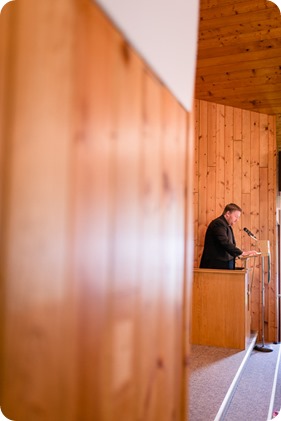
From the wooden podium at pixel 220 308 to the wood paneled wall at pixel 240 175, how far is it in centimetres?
83

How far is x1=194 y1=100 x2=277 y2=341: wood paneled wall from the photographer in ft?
14.5

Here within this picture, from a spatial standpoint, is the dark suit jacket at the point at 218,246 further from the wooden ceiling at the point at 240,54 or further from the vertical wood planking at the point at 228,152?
the wooden ceiling at the point at 240,54

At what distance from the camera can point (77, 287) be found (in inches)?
28.1

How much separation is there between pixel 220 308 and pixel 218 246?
26.0 inches

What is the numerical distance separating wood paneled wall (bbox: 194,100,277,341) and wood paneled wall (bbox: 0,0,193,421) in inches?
145

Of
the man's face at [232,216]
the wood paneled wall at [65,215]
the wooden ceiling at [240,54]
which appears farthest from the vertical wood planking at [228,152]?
the wood paneled wall at [65,215]

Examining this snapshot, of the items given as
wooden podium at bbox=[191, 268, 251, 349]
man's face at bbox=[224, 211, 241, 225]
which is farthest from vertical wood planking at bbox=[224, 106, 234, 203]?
wooden podium at bbox=[191, 268, 251, 349]

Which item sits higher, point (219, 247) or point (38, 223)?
point (38, 223)

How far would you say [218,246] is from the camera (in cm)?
389

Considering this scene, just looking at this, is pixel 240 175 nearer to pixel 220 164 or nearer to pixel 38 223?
pixel 220 164

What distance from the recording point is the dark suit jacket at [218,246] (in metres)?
3.81

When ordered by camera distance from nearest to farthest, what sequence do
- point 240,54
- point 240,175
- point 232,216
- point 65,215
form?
point 65,215
point 240,54
point 232,216
point 240,175

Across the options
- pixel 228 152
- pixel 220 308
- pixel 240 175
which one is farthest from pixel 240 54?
pixel 220 308

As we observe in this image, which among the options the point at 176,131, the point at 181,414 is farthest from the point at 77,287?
the point at 181,414
